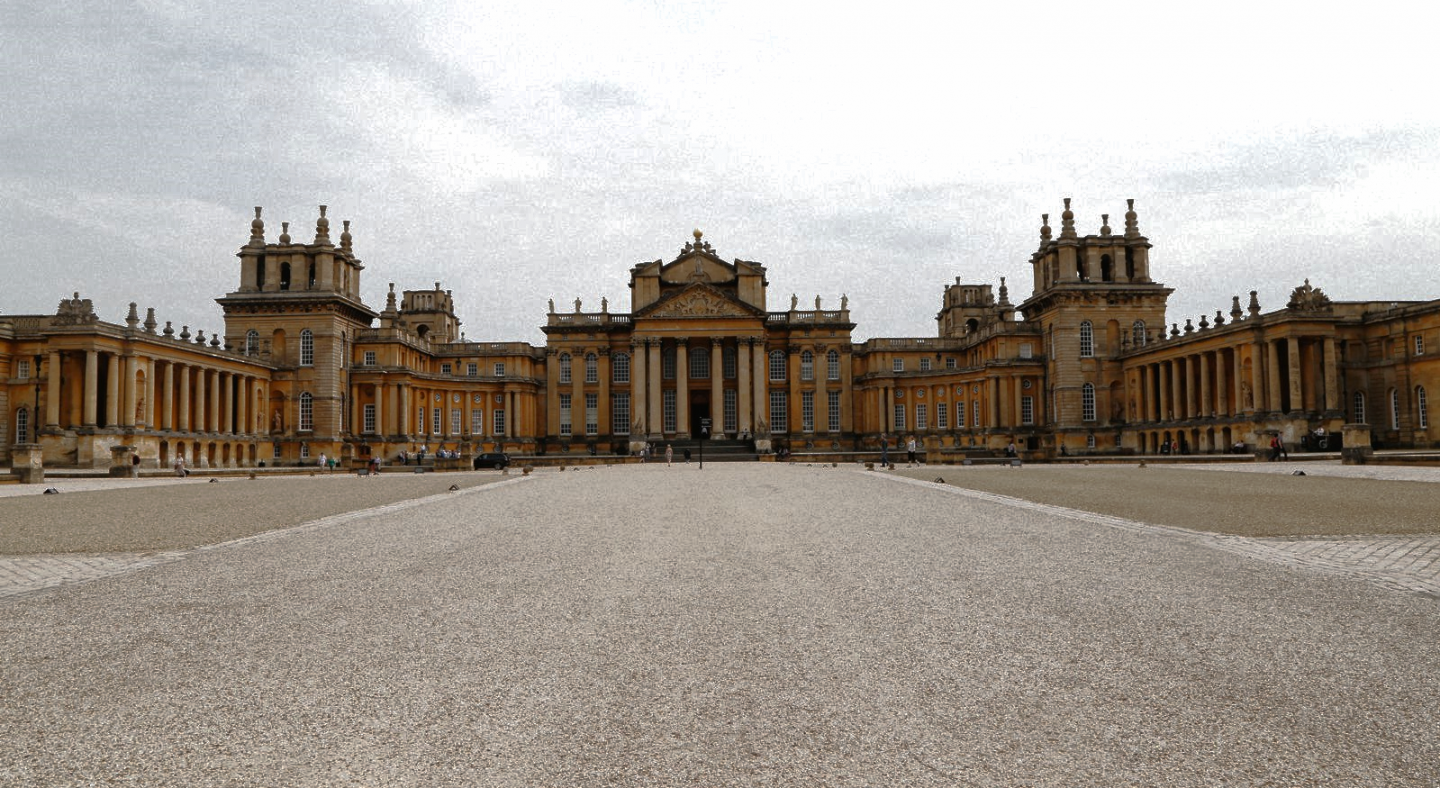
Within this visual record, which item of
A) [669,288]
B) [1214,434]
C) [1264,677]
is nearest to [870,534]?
[1264,677]

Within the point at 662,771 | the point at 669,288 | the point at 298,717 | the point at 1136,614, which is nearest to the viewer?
the point at 662,771

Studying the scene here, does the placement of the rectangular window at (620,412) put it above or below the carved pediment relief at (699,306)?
below

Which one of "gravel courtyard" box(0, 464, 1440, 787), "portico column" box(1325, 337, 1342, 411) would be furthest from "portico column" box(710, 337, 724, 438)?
"gravel courtyard" box(0, 464, 1440, 787)

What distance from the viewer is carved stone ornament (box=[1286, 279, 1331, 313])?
49641mm

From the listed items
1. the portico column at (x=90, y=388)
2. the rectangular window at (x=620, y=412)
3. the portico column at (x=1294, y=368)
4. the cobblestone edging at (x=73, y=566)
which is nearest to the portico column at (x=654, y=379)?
the rectangular window at (x=620, y=412)

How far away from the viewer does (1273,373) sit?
4909 cm

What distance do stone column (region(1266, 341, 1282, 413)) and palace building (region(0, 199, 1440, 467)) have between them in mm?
134

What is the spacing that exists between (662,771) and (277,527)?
38.9 feet

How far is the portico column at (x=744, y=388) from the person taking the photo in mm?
71938

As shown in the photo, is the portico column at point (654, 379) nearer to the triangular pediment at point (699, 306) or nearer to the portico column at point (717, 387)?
the triangular pediment at point (699, 306)

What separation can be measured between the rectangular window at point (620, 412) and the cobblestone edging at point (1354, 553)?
63.9 metres

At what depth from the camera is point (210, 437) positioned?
54.1m

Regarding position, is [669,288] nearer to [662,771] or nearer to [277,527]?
[277,527]

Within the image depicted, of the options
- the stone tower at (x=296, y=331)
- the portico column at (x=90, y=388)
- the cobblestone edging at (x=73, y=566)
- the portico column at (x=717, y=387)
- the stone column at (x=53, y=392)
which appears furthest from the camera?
the portico column at (x=717, y=387)
